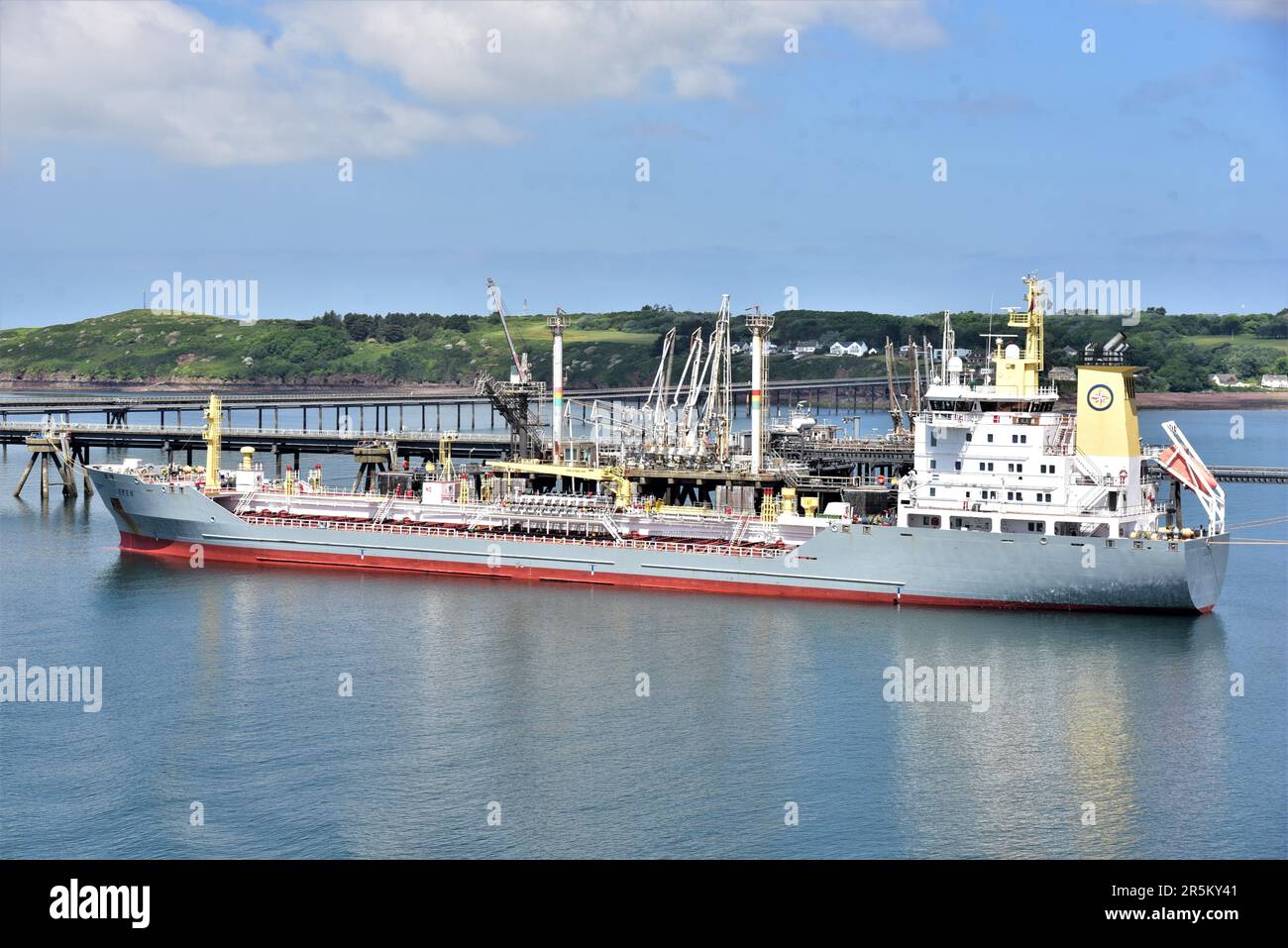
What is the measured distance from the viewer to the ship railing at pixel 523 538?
53.2 metres

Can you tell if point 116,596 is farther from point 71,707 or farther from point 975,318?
point 975,318

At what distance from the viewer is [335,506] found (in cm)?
6131

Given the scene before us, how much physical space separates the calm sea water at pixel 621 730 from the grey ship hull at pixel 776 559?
1.11 metres

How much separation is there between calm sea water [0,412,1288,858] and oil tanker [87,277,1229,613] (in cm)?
142

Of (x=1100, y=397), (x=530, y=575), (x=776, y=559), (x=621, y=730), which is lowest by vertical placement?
(x=621, y=730)

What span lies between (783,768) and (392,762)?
28.4 feet

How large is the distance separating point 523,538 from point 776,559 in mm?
10189

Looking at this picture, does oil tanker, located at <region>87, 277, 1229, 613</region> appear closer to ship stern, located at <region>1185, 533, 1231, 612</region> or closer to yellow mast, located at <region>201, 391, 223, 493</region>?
ship stern, located at <region>1185, 533, 1231, 612</region>

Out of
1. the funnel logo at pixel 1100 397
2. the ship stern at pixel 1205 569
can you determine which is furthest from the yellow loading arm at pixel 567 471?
the ship stern at pixel 1205 569

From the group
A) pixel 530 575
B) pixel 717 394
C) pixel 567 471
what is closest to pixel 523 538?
pixel 530 575

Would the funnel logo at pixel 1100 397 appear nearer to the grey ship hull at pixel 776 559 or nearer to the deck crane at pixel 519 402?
the grey ship hull at pixel 776 559

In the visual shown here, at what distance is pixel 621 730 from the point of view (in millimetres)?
35719

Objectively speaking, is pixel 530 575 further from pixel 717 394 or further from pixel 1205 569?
pixel 1205 569
